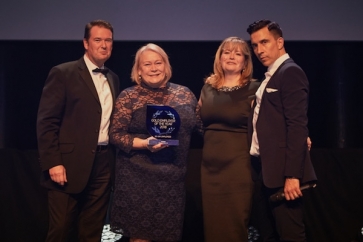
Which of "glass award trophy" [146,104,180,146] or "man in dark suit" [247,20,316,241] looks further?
"glass award trophy" [146,104,180,146]

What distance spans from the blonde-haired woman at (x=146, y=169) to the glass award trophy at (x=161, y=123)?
76 millimetres

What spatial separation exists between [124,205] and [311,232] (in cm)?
183

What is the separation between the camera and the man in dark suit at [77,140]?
2.90m

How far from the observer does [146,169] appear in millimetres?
2904

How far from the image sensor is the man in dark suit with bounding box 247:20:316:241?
102 inches

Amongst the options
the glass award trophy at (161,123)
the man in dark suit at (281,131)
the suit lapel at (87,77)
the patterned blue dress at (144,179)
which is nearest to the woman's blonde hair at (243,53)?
the man in dark suit at (281,131)

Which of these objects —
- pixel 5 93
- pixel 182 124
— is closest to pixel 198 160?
pixel 182 124

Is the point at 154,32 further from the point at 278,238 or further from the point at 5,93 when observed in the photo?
the point at 278,238

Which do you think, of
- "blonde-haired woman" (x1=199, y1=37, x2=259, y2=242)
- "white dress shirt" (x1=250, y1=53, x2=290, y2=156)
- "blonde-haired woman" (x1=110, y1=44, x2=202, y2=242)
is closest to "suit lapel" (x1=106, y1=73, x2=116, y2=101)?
"blonde-haired woman" (x1=110, y1=44, x2=202, y2=242)

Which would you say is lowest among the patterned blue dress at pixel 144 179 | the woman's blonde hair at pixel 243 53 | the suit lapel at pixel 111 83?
the patterned blue dress at pixel 144 179

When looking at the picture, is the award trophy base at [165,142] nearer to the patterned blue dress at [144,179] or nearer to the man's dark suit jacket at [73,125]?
the patterned blue dress at [144,179]

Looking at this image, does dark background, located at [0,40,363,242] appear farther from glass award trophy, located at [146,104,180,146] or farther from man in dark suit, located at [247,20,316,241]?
man in dark suit, located at [247,20,316,241]

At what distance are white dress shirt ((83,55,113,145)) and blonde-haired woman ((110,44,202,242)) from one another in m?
0.08

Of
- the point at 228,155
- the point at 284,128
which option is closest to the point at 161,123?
the point at 228,155
